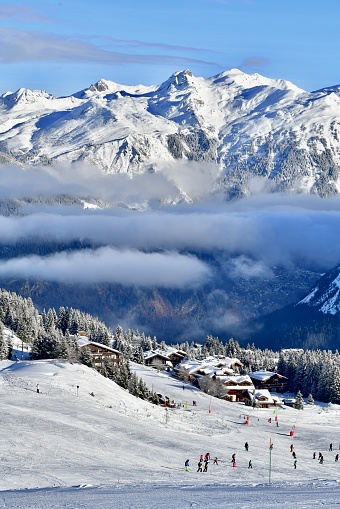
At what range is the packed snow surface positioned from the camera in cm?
6606

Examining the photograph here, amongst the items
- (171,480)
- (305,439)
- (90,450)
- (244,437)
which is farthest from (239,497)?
(305,439)

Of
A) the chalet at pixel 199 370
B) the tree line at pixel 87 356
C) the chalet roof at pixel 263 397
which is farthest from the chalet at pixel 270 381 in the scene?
the chalet roof at pixel 263 397

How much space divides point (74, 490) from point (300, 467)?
32.3 meters

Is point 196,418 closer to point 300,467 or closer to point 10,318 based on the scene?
point 300,467

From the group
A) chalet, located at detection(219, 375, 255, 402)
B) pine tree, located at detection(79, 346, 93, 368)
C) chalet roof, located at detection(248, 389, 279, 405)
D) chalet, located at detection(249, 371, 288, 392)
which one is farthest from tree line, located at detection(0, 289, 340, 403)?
chalet, located at detection(219, 375, 255, 402)

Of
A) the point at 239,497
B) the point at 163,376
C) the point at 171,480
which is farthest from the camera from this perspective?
the point at 163,376

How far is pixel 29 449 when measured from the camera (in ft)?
271

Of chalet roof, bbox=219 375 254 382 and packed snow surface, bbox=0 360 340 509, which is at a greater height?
chalet roof, bbox=219 375 254 382

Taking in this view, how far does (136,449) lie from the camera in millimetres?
90500

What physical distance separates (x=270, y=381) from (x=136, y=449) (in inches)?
4154

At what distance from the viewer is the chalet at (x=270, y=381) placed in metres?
190

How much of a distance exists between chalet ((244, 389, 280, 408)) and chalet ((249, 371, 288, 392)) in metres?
24.6

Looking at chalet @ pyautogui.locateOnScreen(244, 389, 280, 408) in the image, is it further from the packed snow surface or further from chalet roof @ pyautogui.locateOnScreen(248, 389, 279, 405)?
the packed snow surface

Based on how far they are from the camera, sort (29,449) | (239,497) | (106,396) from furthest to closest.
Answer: (106,396), (29,449), (239,497)
